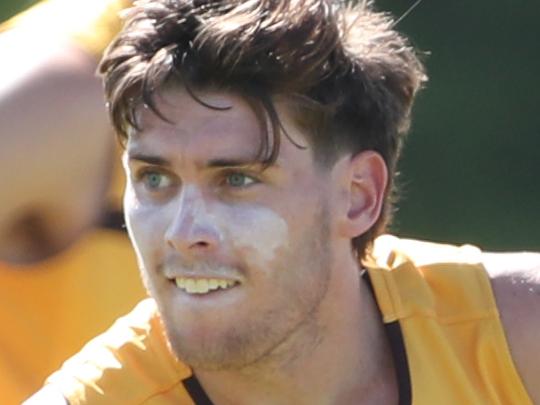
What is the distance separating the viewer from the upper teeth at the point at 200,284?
8.13 ft

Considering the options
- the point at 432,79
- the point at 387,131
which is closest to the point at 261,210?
the point at 387,131

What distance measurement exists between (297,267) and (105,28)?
592 millimetres

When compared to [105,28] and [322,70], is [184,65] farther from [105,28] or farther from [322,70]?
[105,28]

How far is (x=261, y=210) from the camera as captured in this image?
253cm

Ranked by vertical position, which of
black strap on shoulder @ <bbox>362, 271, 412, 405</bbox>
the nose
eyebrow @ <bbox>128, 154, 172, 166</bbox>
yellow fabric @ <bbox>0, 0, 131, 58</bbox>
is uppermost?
yellow fabric @ <bbox>0, 0, 131, 58</bbox>

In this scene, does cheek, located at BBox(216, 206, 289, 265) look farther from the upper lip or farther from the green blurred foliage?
the green blurred foliage

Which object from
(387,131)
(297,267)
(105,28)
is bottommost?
(297,267)

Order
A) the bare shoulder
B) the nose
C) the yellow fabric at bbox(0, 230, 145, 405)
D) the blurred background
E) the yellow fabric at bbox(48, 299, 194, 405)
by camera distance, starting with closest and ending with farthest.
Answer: the nose
the yellow fabric at bbox(48, 299, 194, 405)
the bare shoulder
the yellow fabric at bbox(0, 230, 145, 405)
the blurred background

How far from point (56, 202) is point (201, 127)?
17.1 inches

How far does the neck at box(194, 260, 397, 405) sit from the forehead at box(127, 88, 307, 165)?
0.30m

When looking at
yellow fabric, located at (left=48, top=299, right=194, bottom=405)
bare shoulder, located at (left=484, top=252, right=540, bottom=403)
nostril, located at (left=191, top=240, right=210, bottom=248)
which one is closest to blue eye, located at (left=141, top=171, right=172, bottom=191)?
nostril, located at (left=191, top=240, right=210, bottom=248)

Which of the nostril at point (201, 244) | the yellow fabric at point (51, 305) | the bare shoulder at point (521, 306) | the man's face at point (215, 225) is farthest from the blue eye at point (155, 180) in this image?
the bare shoulder at point (521, 306)

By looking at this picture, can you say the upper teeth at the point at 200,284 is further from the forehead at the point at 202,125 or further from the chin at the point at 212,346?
the forehead at the point at 202,125

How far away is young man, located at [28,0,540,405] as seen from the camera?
8.21 feet
